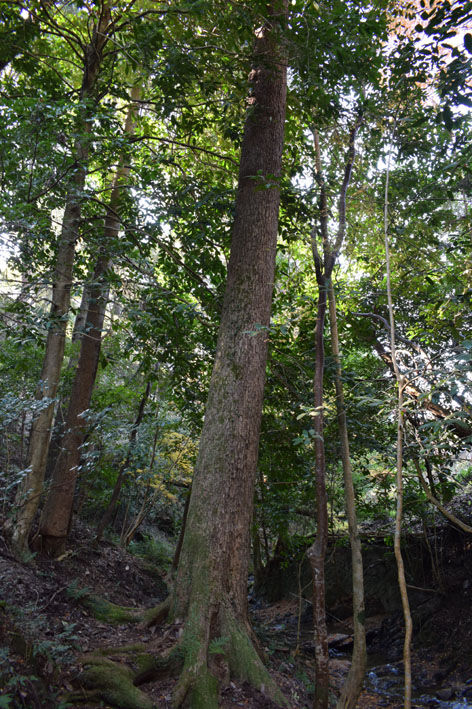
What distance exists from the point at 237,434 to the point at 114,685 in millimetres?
2070

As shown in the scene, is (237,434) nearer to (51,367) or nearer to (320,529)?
(320,529)

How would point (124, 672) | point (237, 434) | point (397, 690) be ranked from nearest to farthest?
1. point (124, 672)
2. point (237, 434)
3. point (397, 690)

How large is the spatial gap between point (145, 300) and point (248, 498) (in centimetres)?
330

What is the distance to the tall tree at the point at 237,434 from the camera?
3.54 metres

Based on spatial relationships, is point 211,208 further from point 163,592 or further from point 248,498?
point 163,592

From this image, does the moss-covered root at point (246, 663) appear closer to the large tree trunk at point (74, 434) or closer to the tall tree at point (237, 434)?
the tall tree at point (237, 434)

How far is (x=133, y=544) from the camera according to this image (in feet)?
38.4

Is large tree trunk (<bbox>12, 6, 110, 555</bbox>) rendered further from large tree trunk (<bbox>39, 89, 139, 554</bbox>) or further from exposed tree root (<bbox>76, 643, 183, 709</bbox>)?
exposed tree root (<bbox>76, 643, 183, 709</bbox>)

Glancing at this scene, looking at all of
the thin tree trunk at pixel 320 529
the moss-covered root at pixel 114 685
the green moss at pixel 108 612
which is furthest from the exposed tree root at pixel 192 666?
the green moss at pixel 108 612

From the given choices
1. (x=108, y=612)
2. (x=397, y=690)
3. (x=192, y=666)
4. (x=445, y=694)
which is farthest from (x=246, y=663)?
(x=397, y=690)

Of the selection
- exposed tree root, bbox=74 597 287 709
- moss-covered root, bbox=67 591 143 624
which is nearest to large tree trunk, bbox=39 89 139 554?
moss-covered root, bbox=67 591 143 624

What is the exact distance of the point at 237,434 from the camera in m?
4.11

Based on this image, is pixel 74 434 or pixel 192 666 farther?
pixel 74 434

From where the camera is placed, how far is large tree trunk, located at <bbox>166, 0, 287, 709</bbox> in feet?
11.6
